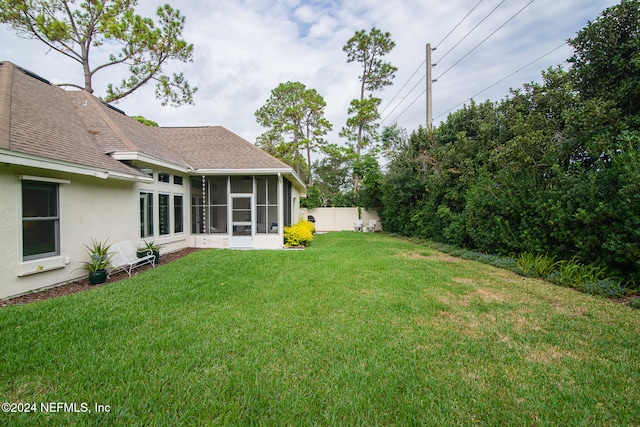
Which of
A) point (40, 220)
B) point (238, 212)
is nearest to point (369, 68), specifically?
point (238, 212)

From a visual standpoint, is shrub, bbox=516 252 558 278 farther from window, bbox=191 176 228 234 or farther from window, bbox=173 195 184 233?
window, bbox=173 195 184 233

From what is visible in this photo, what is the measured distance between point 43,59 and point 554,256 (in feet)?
77.9

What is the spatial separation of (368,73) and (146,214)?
21.6 meters

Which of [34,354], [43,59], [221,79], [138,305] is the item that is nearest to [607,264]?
[138,305]

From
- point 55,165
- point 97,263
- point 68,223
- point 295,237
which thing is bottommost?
point 97,263

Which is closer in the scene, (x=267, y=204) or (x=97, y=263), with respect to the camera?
(x=97, y=263)

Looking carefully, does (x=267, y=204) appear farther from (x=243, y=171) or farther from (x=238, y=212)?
(x=243, y=171)

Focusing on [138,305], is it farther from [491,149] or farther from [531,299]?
[491,149]

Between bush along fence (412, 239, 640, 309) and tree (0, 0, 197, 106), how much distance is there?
2002cm

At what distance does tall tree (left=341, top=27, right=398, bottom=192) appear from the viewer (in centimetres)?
2261

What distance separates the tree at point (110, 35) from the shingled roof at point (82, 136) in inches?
316

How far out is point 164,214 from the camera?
31.9ft

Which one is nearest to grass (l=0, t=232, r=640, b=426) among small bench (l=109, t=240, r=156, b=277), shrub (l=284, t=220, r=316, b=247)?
small bench (l=109, t=240, r=156, b=277)

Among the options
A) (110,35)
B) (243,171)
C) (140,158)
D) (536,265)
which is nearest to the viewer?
(536,265)
